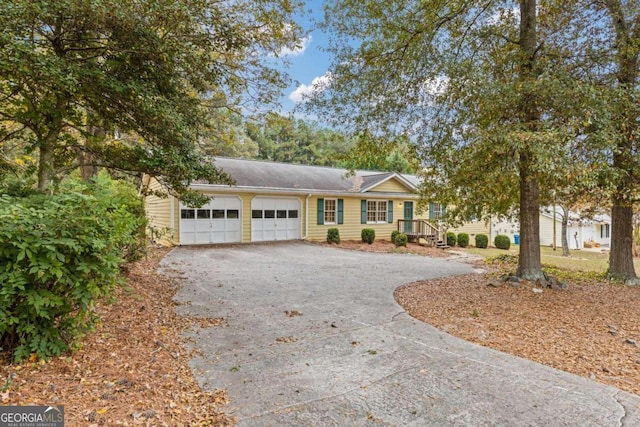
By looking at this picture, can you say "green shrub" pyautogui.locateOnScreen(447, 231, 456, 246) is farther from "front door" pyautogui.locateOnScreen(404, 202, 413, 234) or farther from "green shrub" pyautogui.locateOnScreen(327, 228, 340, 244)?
"green shrub" pyautogui.locateOnScreen(327, 228, 340, 244)

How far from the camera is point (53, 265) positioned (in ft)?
9.49

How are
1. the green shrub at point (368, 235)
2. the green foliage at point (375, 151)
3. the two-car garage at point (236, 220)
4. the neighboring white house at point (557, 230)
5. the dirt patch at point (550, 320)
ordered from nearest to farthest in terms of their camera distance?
the dirt patch at point (550, 320) < the green foliage at point (375, 151) < the two-car garage at point (236, 220) < the green shrub at point (368, 235) < the neighboring white house at point (557, 230)

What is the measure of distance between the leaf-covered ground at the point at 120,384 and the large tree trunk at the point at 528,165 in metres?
5.26

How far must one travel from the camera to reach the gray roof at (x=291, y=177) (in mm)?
15656

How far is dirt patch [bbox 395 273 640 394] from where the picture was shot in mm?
3922

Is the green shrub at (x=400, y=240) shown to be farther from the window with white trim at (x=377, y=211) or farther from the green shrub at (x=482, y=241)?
the green shrub at (x=482, y=241)

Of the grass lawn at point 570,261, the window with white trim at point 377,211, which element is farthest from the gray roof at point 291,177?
the grass lawn at point 570,261

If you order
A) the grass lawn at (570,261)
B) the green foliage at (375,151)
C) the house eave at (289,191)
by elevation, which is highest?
the green foliage at (375,151)

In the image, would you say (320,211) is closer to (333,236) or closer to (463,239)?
(333,236)

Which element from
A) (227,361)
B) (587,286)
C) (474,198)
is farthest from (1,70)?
(587,286)

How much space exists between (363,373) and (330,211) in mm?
13959

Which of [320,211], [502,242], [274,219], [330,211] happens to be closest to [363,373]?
[274,219]

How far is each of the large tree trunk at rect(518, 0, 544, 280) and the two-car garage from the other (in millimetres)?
10552

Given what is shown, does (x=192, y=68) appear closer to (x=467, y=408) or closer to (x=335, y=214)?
(x=467, y=408)
